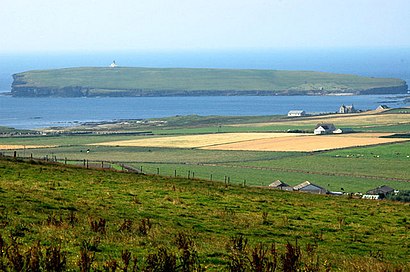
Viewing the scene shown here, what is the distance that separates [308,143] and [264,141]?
13.0 feet

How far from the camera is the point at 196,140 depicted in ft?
244

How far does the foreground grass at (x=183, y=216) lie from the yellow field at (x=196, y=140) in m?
44.5

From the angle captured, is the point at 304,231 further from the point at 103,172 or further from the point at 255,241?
the point at 103,172

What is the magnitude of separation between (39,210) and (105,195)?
417 centimetres

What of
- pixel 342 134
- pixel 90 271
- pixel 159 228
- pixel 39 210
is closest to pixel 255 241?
pixel 159 228

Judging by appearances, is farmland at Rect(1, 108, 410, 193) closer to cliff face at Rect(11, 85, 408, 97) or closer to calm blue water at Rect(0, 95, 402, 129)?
calm blue water at Rect(0, 95, 402, 129)

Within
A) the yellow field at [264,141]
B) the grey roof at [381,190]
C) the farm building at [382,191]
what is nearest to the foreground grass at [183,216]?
the farm building at [382,191]

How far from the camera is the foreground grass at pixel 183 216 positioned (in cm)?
1221

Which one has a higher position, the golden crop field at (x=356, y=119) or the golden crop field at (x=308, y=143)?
the golden crop field at (x=308, y=143)

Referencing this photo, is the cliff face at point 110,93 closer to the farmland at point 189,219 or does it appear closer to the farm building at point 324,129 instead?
the farm building at point 324,129

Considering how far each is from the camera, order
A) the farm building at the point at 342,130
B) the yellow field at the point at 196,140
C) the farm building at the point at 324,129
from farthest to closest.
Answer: the farm building at the point at 342,130 → the farm building at the point at 324,129 → the yellow field at the point at 196,140

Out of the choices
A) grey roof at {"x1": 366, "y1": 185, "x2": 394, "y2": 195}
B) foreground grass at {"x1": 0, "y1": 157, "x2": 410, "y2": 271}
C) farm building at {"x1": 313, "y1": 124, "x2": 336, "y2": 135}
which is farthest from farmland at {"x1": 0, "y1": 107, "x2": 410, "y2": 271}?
farm building at {"x1": 313, "y1": 124, "x2": 336, "y2": 135}

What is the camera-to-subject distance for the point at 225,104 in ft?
520

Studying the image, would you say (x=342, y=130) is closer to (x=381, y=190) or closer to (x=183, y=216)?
(x=381, y=190)
